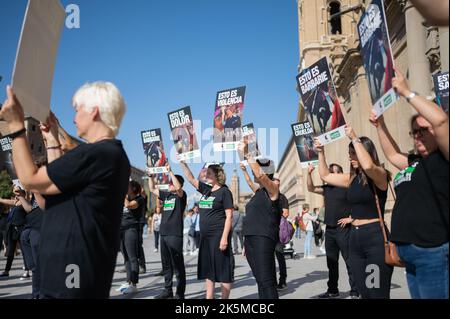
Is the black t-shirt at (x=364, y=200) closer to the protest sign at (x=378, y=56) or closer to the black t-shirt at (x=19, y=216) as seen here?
the protest sign at (x=378, y=56)

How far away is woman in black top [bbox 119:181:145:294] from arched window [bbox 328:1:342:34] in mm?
44386

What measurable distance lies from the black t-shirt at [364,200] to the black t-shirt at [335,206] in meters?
2.95

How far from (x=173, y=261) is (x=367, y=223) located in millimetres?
4119

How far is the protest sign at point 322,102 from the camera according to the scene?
18.7 feet

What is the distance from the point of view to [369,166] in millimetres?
4297

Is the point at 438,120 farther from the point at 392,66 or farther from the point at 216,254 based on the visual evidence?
the point at 216,254

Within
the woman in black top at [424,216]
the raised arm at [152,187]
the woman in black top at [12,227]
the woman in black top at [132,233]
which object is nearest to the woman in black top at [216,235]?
the raised arm at [152,187]

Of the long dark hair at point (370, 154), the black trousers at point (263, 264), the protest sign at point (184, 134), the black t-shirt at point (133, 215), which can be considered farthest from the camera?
the black t-shirt at point (133, 215)

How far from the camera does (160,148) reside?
9.53m

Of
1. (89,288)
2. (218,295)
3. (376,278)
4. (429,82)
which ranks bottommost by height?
(218,295)

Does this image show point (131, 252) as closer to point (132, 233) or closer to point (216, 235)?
point (132, 233)

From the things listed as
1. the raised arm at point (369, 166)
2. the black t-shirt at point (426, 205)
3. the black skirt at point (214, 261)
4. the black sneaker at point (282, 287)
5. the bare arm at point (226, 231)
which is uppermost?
the raised arm at point (369, 166)
